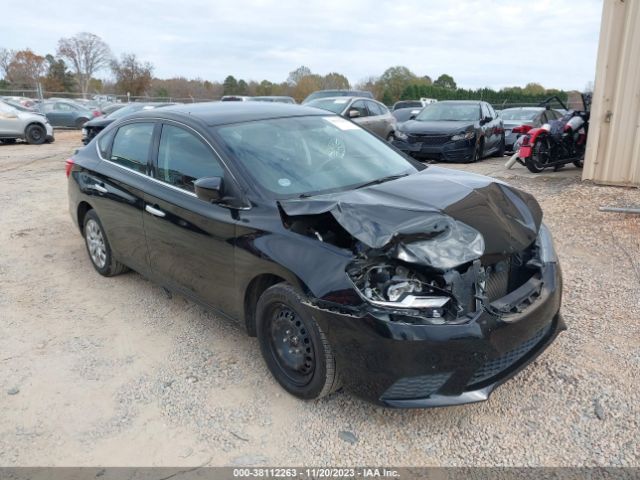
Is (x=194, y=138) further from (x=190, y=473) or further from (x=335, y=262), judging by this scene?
(x=190, y=473)

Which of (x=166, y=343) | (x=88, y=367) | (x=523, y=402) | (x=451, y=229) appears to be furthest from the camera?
(x=166, y=343)

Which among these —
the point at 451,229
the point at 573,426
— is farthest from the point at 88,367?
the point at 573,426

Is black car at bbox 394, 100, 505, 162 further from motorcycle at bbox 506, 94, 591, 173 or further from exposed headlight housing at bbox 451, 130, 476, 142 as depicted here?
motorcycle at bbox 506, 94, 591, 173

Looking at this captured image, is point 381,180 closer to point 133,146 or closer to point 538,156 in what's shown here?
point 133,146

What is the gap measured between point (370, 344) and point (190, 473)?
1.10m

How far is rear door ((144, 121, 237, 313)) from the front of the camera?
3375 millimetres

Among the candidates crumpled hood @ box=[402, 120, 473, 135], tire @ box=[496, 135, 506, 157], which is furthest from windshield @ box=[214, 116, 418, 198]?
tire @ box=[496, 135, 506, 157]

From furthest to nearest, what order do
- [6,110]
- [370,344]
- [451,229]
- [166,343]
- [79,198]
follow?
1. [6,110]
2. [79,198]
3. [166,343]
4. [451,229]
5. [370,344]

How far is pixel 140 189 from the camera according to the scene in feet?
13.4

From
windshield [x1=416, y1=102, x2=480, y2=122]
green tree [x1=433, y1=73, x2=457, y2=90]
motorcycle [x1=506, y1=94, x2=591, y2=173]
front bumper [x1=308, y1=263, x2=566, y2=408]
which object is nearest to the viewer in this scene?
front bumper [x1=308, y1=263, x2=566, y2=408]

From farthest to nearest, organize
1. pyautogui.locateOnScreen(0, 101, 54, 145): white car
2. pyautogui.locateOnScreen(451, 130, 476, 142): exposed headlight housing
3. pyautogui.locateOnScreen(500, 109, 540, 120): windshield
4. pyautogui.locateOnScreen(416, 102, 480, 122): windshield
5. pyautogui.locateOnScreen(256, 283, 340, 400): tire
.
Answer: pyautogui.locateOnScreen(0, 101, 54, 145): white car, pyautogui.locateOnScreen(500, 109, 540, 120): windshield, pyautogui.locateOnScreen(416, 102, 480, 122): windshield, pyautogui.locateOnScreen(451, 130, 476, 142): exposed headlight housing, pyautogui.locateOnScreen(256, 283, 340, 400): tire

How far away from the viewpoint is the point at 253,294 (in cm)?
326

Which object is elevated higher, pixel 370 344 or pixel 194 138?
pixel 194 138

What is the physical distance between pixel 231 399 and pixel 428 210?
5.36 feet
